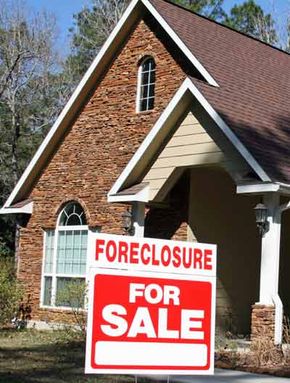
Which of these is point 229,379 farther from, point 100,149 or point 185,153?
point 100,149

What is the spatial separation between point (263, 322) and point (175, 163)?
358cm

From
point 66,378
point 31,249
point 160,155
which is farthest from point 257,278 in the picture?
point 66,378

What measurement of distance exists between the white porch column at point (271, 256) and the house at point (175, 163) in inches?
0.7

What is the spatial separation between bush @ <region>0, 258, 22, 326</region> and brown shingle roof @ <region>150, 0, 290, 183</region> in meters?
6.47

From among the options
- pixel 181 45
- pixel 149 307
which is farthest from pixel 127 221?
pixel 149 307

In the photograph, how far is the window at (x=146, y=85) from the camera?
18.0 m

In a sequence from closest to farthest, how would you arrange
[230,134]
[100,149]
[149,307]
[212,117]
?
[149,307] → [230,134] → [212,117] → [100,149]

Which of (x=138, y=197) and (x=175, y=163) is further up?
(x=175, y=163)

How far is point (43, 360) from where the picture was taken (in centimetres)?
1221

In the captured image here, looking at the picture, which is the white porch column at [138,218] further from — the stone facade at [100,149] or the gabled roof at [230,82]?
the gabled roof at [230,82]

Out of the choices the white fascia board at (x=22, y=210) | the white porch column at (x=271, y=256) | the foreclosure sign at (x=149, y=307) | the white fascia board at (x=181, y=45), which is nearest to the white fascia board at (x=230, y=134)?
the white porch column at (x=271, y=256)

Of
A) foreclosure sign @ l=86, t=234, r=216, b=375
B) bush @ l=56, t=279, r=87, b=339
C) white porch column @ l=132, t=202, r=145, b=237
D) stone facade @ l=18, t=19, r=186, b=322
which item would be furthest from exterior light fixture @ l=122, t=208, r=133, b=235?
foreclosure sign @ l=86, t=234, r=216, b=375

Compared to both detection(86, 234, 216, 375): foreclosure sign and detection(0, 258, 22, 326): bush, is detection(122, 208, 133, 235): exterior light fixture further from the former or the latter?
detection(86, 234, 216, 375): foreclosure sign

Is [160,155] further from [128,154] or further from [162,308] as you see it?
[162,308]
